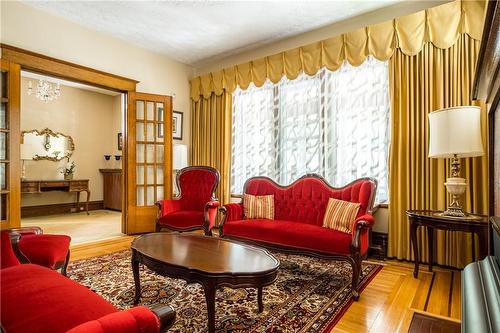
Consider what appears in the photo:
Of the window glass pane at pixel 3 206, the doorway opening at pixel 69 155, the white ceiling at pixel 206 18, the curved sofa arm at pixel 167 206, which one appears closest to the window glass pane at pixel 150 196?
the curved sofa arm at pixel 167 206

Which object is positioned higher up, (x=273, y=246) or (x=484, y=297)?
(x=484, y=297)

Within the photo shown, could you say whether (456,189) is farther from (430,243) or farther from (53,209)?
(53,209)

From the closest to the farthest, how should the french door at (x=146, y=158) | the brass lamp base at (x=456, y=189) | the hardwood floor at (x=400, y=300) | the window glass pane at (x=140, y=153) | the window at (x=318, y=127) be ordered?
the hardwood floor at (x=400, y=300) < the brass lamp base at (x=456, y=189) < the window at (x=318, y=127) < the french door at (x=146, y=158) < the window glass pane at (x=140, y=153)

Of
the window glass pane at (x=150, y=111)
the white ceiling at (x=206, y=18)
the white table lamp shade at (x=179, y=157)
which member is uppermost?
the white ceiling at (x=206, y=18)

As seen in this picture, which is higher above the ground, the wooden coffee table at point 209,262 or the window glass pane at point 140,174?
the window glass pane at point 140,174

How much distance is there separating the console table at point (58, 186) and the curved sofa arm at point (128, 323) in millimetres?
6072

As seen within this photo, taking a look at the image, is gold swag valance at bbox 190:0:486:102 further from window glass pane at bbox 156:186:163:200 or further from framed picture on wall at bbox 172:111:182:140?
window glass pane at bbox 156:186:163:200

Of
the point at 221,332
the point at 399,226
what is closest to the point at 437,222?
the point at 399,226

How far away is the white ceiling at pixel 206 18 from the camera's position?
3293 mm

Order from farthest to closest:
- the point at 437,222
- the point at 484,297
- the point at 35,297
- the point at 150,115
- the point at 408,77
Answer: the point at 150,115, the point at 408,77, the point at 437,222, the point at 35,297, the point at 484,297

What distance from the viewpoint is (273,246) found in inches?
109

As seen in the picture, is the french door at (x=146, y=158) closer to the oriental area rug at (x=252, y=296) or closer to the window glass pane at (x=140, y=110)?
the window glass pane at (x=140, y=110)

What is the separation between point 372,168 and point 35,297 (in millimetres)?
3260

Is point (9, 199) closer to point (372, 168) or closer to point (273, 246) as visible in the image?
point (273, 246)
